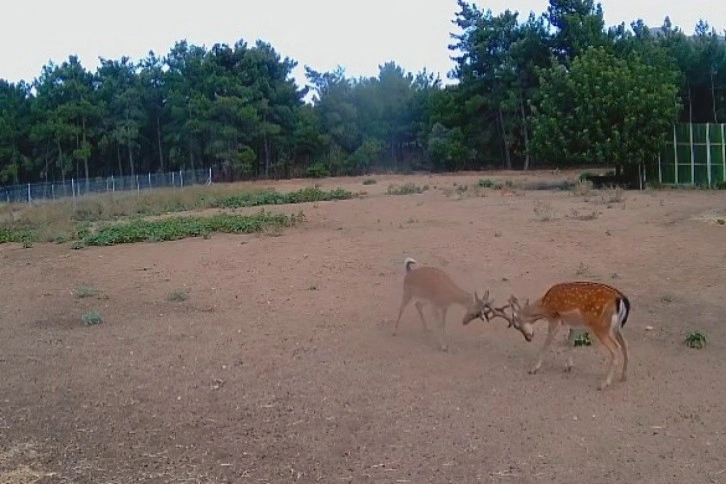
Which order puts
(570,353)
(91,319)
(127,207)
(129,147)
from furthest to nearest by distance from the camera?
1. (129,147)
2. (127,207)
3. (91,319)
4. (570,353)

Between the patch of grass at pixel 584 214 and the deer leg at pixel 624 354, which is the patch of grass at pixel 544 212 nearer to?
the patch of grass at pixel 584 214

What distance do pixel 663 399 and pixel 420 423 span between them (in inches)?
88.3

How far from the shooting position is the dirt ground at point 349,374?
5.98 metres

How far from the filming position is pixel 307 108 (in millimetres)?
58969

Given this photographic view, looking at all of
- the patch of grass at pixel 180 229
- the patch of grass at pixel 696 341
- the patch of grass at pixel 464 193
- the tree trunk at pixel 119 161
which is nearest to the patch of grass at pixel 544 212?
the patch of grass at pixel 464 193

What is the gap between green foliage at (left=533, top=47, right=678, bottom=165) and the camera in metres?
29.7

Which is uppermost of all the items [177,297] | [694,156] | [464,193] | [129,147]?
[129,147]

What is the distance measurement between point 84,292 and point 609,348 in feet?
28.1

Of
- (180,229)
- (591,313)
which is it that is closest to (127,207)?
(180,229)

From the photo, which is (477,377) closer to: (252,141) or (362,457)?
(362,457)

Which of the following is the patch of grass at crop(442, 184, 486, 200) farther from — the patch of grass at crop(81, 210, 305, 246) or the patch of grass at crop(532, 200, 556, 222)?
the patch of grass at crop(81, 210, 305, 246)

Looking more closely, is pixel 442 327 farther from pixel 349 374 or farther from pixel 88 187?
pixel 88 187

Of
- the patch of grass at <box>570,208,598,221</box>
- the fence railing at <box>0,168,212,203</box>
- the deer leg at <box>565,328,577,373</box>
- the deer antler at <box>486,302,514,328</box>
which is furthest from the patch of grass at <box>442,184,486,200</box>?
the fence railing at <box>0,168,212,203</box>

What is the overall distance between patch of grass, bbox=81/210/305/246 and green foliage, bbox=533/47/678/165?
1407 cm
